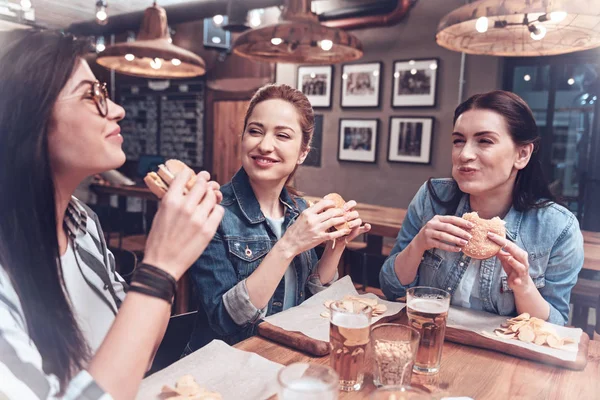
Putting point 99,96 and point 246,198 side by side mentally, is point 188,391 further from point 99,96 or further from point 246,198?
point 246,198

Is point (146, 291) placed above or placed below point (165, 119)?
below

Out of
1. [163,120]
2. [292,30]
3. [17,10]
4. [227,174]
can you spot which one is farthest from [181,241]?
[163,120]

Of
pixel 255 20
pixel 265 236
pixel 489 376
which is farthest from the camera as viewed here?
pixel 255 20

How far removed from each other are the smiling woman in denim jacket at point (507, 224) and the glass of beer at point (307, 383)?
790 mm

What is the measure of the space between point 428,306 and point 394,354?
21 cm

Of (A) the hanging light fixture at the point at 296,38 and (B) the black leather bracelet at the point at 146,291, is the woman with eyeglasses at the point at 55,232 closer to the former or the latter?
(B) the black leather bracelet at the point at 146,291

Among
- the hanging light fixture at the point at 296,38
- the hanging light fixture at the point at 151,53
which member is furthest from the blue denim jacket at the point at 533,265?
the hanging light fixture at the point at 151,53

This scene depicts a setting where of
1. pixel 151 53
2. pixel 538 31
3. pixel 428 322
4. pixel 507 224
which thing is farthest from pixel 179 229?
pixel 151 53

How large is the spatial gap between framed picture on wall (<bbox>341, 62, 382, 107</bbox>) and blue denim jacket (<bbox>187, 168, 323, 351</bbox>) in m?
4.48

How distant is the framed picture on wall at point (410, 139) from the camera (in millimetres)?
5574

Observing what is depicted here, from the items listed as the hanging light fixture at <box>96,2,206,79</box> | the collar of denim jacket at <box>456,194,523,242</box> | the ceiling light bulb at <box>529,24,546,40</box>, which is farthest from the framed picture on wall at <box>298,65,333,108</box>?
the collar of denim jacket at <box>456,194,523,242</box>

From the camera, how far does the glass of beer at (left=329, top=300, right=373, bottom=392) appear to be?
1.02m

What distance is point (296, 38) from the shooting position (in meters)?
2.95

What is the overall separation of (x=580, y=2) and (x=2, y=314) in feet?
7.52
